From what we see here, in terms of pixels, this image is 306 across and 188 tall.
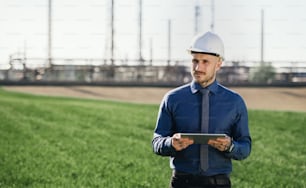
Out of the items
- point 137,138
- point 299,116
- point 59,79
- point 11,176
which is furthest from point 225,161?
point 59,79

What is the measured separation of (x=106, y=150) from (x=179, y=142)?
7.80m

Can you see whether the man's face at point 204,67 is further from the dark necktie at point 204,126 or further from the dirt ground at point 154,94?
the dirt ground at point 154,94

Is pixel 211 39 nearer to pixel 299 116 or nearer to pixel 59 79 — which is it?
pixel 299 116

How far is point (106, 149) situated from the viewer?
11.7m

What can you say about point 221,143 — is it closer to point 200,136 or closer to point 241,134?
point 200,136

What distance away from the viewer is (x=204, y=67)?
13.2 feet

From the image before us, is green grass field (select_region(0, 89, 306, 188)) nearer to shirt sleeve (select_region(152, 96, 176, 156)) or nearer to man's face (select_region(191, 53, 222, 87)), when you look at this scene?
shirt sleeve (select_region(152, 96, 176, 156))

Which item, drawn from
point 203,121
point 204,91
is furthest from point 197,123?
point 204,91

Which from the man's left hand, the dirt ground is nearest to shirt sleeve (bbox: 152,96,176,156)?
the man's left hand

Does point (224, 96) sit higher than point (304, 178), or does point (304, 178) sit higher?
point (224, 96)

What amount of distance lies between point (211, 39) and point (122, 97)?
75.3 ft

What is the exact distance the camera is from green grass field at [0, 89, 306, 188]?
880cm

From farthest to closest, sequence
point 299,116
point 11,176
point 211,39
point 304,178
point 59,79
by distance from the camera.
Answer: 1. point 59,79
2. point 299,116
3. point 304,178
4. point 11,176
5. point 211,39

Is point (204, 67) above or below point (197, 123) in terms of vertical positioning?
above
